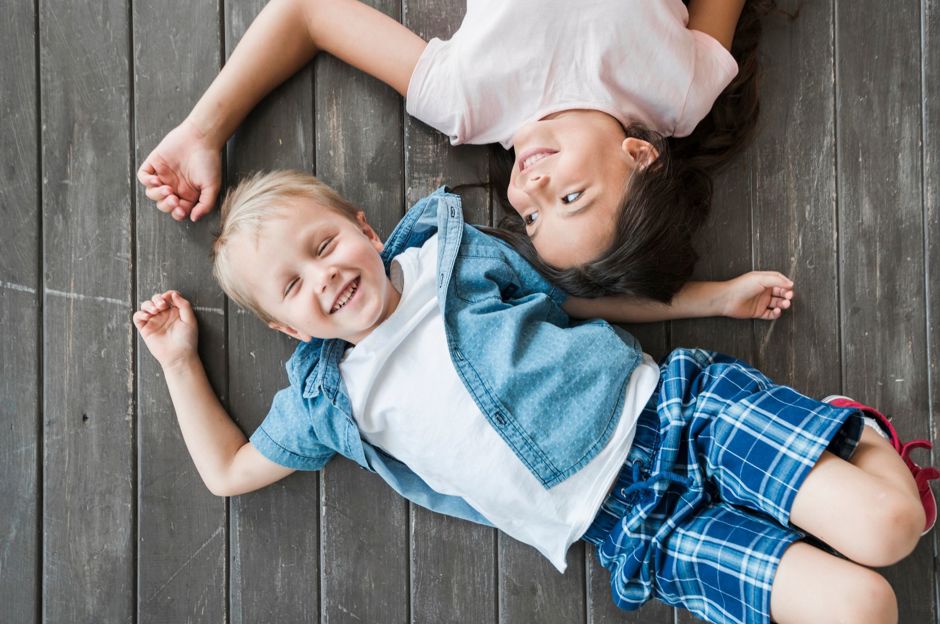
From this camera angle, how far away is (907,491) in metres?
0.78

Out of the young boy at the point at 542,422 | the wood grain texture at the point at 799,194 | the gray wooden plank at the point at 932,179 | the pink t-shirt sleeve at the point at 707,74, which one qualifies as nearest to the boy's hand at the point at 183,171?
the young boy at the point at 542,422

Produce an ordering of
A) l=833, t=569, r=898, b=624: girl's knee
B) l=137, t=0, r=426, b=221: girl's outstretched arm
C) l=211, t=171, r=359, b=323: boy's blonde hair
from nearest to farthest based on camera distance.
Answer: l=833, t=569, r=898, b=624: girl's knee, l=211, t=171, r=359, b=323: boy's blonde hair, l=137, t=0, r=426, b=221: girl's outstretched arm

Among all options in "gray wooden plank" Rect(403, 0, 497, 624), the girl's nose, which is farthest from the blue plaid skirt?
the girl's nose

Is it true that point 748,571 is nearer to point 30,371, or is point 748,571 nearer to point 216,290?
point 216,290

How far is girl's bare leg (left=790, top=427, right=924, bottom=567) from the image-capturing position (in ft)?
2.48

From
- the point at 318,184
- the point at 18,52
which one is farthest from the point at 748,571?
the point at 18,52

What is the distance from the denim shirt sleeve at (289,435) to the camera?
95 centimetres

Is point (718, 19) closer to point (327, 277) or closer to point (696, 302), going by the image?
point (696, 302)

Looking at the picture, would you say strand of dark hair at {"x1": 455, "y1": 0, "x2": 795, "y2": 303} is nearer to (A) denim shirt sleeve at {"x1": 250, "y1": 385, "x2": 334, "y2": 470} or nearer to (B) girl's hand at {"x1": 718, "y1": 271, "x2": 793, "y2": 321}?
(B) girl's hand at {"x1": 718, "y1": 271, "x2": 793, "y2": 321}

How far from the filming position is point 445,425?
2.93ft

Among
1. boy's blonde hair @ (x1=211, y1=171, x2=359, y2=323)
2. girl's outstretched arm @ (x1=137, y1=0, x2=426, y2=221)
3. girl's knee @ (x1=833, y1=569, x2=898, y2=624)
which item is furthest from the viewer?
girl's outstretched arm @ (x1=137, y1=0, x2=426, y2=221)

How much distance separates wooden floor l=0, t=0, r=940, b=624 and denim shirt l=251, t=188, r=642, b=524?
0.09 metres

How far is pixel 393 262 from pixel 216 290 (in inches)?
12.6

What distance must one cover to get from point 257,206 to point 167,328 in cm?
31
